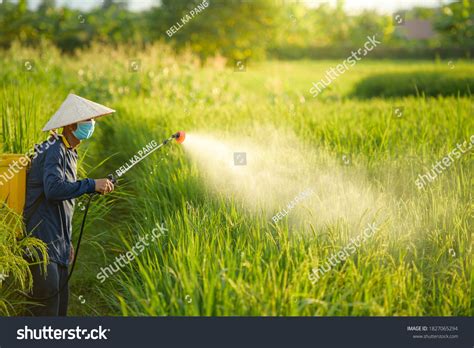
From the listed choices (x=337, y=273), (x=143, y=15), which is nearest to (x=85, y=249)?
(x=337, y=273)

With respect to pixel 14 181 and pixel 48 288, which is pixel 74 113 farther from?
pixel 48 288

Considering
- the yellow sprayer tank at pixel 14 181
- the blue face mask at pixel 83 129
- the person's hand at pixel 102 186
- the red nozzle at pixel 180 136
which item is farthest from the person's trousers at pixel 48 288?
the red nozzle at pixel 180 136

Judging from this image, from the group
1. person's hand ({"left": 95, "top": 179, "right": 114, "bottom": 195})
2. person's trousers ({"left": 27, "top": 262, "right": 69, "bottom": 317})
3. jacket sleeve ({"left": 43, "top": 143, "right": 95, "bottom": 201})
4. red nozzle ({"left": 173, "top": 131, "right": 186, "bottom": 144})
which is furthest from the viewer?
red nozzle ({"left": 173, "top": 131, "right": 186, "bottom": 144})

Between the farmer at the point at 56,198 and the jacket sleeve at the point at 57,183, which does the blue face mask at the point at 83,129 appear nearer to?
the farmer at the point at 56,198

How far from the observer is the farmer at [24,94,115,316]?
4.20 metres

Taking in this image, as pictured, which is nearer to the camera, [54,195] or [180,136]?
[54,195]

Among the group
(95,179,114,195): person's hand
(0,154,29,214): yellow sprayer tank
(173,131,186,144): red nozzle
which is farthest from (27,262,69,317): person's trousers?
(173,131,186,144): red nozzle

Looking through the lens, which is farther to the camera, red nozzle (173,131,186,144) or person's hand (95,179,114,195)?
red nozzle (173,131,186,144)

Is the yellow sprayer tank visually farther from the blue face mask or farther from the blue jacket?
the blue face mask

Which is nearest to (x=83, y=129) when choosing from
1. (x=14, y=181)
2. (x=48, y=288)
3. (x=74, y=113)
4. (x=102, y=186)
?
(x=74, y=113)

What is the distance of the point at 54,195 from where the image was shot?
4.11m

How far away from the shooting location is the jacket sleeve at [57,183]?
13.5 feet

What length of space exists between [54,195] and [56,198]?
0.10 ft

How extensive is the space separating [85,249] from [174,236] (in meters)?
1.78
